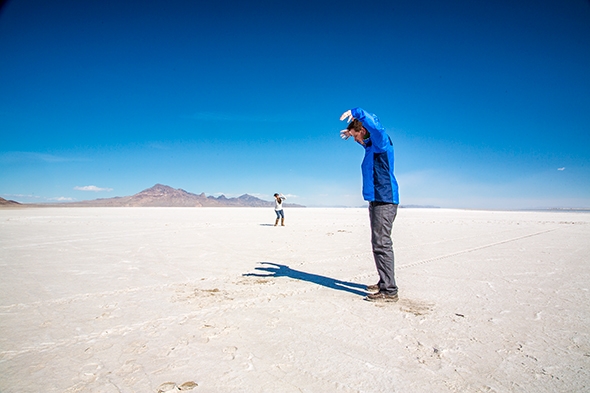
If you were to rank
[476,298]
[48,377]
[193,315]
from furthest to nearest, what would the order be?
[476,298]
[193,315]
[48,377]

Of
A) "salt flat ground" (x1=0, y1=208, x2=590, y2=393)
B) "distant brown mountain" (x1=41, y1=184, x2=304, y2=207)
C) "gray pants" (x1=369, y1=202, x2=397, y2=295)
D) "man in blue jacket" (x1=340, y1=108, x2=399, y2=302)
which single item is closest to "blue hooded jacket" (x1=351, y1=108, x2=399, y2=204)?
"man in blue jacket" (x1=340, y1=108, x2=399, y2=302)

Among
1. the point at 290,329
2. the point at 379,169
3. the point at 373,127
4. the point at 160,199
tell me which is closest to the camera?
the point at 290,329

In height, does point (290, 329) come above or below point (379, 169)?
below

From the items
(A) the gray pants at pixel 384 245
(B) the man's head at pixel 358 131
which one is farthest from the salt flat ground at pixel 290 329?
(B) the man's head at pixel 358 131

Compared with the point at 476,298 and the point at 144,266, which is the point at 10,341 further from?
the point at 476,298

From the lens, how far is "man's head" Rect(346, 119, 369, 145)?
3.80 m

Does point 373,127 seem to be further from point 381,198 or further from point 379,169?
point 381,198

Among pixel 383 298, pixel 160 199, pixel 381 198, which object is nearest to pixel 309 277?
pixel 383 298

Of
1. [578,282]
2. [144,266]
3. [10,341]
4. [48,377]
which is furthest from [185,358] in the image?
[578,282]

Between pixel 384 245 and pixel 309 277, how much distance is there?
1.65 meters

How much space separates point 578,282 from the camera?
4328 millimetres

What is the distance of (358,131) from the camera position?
383 centimetres

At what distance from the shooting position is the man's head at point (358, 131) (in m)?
3.80

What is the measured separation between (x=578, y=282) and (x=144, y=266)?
7.01 meters
